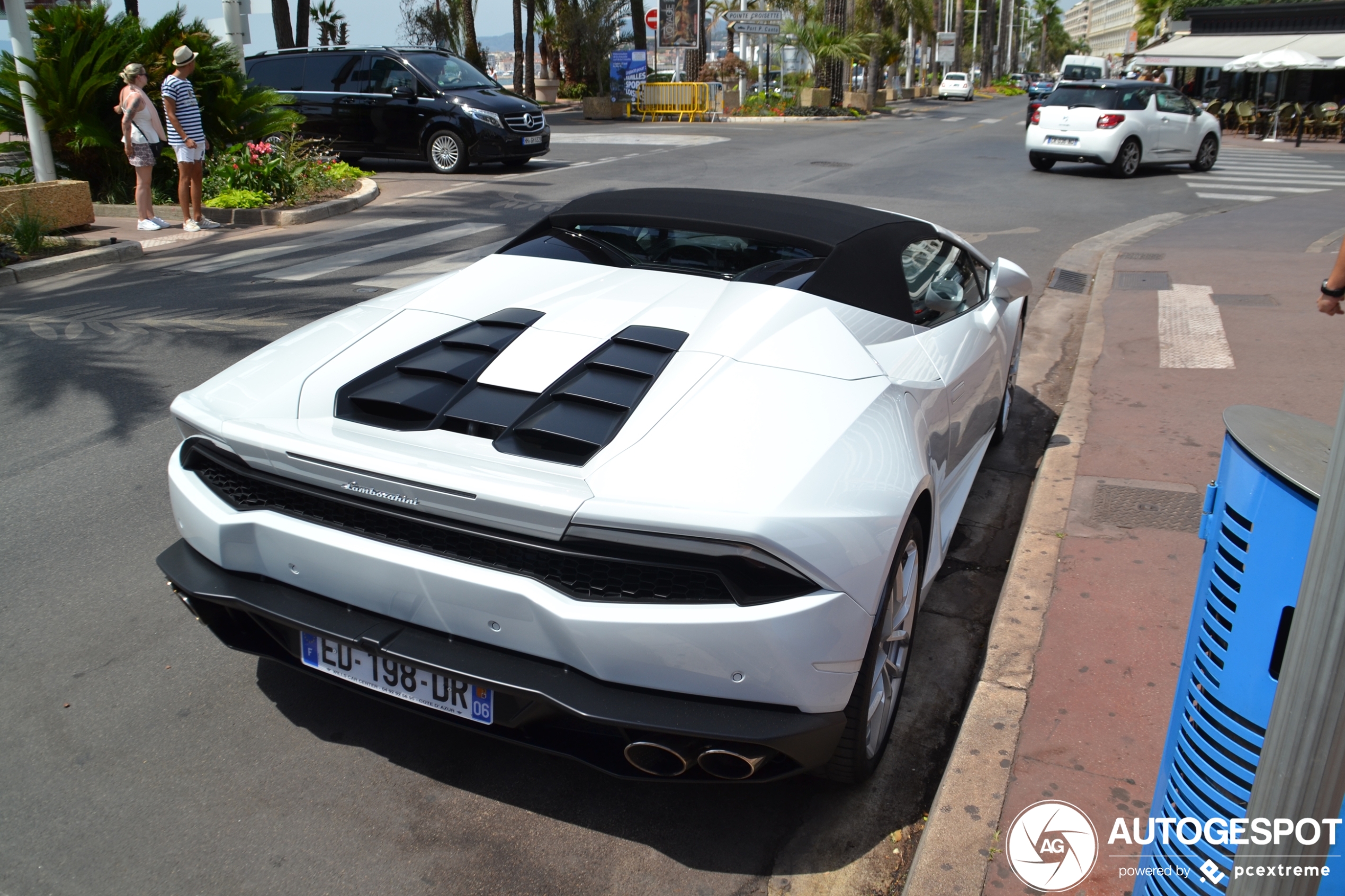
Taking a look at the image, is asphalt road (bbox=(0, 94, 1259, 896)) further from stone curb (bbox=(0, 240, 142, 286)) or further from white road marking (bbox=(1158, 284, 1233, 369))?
stone curb (bbox=(0, 240, 142, 286))

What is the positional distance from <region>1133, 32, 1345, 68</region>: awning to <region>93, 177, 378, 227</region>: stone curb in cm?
3055

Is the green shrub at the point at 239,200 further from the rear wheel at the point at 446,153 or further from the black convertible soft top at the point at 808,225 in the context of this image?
the black convertible soft top at the point at 808,225

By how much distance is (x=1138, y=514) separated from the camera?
15.0ft

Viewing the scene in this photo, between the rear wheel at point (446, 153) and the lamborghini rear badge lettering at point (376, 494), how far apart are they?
15.8 m

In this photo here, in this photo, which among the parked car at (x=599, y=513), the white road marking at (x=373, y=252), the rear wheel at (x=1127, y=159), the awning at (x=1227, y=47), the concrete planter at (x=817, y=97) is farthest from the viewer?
the concrete planter at (x=817, y=97)

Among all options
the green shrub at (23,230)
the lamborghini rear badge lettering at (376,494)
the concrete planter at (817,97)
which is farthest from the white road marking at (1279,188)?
the concrete planter at (817,97)

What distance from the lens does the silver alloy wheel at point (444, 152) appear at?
57.5ft

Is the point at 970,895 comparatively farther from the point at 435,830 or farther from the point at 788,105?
the point at 788,105

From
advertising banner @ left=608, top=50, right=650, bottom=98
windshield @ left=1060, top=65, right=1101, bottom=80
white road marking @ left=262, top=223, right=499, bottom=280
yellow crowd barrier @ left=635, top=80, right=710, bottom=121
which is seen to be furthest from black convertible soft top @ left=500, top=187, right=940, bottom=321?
windshield @ left=1060, top=65, right=1101, bottom=80

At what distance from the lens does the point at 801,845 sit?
9.30 feet

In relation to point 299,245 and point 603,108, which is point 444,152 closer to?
point 299,245

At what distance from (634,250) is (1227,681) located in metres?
2.65
